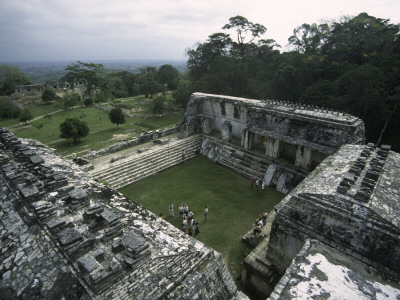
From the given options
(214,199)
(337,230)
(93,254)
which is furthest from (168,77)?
(93,254)

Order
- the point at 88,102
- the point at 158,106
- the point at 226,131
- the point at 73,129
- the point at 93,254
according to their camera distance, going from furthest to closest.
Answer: the point at 88,102
the point at 158,106
the point at 73,129
the point at 226,131
the point at 93,254

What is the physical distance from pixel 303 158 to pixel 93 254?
11510 mm

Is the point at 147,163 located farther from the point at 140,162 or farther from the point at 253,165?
the point at 253,165

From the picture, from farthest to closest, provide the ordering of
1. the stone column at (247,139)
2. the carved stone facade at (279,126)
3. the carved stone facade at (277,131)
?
the stone column at (247,139) → the carved stone facade at (277,131) → the carved stone facade at (279,126)

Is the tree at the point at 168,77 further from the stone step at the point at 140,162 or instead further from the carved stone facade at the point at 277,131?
the stone step at the point at 140,162

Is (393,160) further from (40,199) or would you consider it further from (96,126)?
(96,126)

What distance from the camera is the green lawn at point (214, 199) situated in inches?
367

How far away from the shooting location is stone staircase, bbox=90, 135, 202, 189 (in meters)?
12.9

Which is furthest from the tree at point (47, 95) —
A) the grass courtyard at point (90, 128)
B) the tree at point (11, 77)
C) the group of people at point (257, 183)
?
the group of people at point (257, 183)

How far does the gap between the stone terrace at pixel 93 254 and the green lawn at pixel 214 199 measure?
3.34 m

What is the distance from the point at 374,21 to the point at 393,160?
27327 mm

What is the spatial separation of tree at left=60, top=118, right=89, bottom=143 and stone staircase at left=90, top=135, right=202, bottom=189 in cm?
879

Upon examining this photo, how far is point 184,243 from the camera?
230 inches

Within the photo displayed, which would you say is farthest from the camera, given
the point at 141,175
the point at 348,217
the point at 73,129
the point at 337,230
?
the point at 73,129
